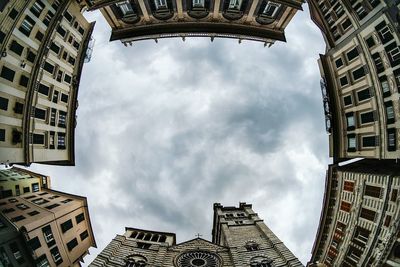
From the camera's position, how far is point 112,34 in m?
41.1

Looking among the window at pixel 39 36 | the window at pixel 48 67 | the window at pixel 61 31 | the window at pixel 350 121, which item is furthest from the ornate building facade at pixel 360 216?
the window at pixel 39 36

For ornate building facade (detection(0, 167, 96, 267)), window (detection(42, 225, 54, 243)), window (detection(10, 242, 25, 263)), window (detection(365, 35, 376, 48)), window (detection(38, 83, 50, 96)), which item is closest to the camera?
window (detection(365, 35, 376, 48))

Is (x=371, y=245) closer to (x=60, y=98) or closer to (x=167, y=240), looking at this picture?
A: (x=167, y=240)

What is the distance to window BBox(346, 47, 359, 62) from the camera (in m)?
32.4

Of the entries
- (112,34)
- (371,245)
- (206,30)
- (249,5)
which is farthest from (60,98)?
(371,245)

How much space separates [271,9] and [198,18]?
9647mm

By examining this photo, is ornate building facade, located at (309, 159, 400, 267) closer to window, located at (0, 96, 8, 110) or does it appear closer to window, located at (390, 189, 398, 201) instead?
window, located at (390, 189, 398, 201)

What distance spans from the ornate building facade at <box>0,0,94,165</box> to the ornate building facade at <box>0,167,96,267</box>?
307 inches

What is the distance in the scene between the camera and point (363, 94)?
3234 cm

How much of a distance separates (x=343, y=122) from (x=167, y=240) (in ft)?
106

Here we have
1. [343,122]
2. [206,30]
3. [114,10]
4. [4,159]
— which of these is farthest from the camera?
[206,30]

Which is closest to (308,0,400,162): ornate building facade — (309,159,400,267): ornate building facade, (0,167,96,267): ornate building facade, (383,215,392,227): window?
(309,159,400,267): ornate building facade

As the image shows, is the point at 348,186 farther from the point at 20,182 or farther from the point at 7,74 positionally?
the point at 20,182

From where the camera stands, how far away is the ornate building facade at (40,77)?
27.7 metres
